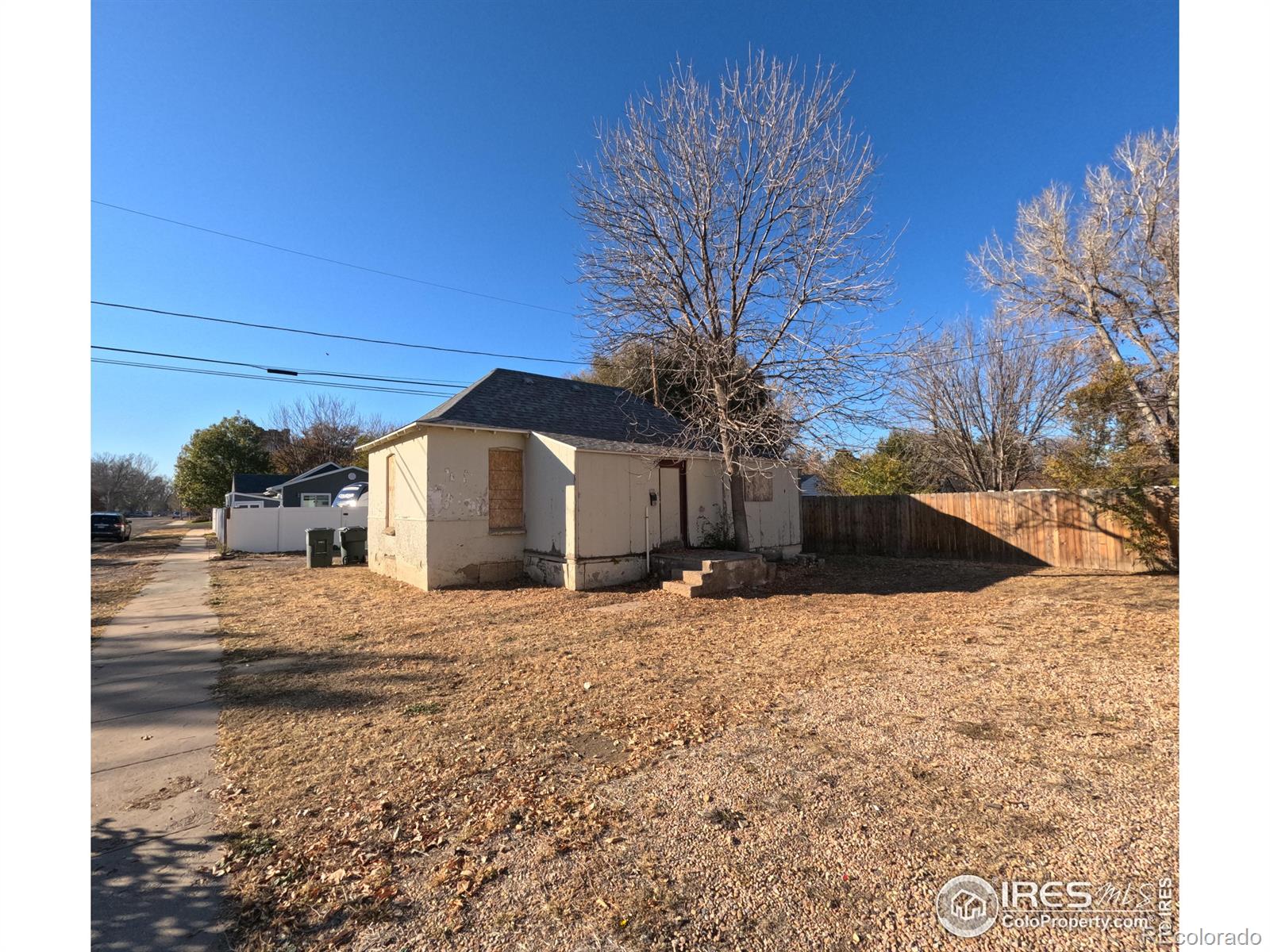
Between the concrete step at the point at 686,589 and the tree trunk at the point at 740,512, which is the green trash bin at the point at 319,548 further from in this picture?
the tree trunk at the point at 740,512

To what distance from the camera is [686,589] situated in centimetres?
968

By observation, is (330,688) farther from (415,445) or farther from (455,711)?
(415,445)

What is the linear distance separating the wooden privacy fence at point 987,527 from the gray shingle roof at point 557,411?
6.29 meters

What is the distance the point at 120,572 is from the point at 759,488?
58.1 ft

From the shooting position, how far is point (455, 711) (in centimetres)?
443

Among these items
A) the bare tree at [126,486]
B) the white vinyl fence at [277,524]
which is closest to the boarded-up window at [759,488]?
the white vinyl fence at [277,524]

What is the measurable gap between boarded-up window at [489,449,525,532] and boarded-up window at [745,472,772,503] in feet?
17.5

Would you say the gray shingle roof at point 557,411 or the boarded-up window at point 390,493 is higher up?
Answer: the gray shingle roof at point 557,411

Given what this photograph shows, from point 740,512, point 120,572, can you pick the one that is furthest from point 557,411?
point 120,572

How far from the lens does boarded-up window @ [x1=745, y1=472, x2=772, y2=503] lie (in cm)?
1319

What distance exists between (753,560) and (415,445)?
732 cm

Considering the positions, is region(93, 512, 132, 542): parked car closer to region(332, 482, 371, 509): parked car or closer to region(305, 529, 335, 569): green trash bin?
region(332, 482, 371, 509): parked car

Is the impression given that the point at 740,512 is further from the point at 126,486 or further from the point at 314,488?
the point at 126,486

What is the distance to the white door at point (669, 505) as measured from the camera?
12008 millimetres
